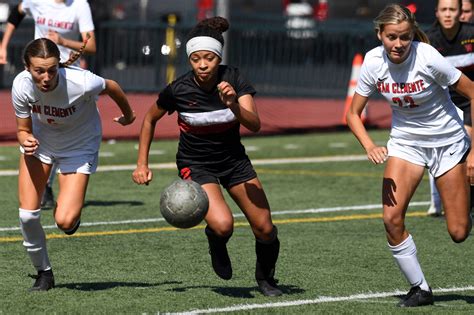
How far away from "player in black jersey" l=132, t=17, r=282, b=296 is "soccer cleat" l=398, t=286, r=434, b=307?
91 cm

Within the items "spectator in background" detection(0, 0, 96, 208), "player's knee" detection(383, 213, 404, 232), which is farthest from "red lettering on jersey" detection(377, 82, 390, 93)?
"spectator in background" detection(0, 0, 96, 208)

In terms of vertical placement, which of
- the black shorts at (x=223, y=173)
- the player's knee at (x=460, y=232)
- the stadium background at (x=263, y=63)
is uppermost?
the black shorts at (x=223, y=173)

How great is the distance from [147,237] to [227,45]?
1308 cm

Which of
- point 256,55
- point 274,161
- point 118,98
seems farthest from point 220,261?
point 256,55

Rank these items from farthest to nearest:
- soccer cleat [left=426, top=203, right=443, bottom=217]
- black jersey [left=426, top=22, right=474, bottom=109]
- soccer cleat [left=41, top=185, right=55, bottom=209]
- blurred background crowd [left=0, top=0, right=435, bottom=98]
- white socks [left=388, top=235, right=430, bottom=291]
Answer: blurred background crowd [left=0, top=0, right=435, bottom=98] < soccer cleat [left=41, top=185, right=55, bottom=209] < soccer cleat [left=426, top=203, right=443, bottom=217] < black jersey [left=426, top=22, right=474, bottom=109] < white socks [left=388, top=235, right=430, bottom=291]

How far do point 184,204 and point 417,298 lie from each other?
65.7 inches

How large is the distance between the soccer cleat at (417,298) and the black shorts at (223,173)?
4.46 ft

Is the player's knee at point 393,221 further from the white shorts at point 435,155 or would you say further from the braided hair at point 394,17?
the braided hair at point 394,17

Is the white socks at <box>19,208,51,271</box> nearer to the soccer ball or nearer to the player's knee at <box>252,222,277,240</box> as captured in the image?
the soccer ball

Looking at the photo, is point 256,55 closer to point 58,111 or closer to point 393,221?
point 58,111

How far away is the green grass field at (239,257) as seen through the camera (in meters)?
8.39

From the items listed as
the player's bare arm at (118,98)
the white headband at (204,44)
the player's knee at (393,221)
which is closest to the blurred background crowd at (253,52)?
the player's bare arm at (118,98)

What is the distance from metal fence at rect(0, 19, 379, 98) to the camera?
2323cm

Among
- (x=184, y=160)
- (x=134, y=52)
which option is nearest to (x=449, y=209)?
(x=184, y=160)
